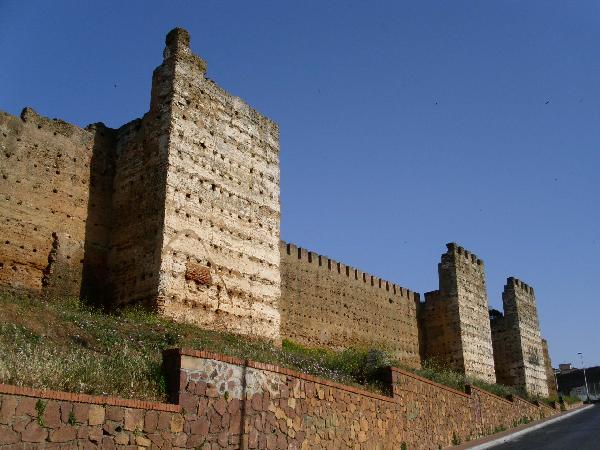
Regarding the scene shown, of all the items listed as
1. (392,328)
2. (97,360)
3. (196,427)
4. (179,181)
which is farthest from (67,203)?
(392,328)

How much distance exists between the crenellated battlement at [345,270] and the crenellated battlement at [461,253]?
7.38 feet

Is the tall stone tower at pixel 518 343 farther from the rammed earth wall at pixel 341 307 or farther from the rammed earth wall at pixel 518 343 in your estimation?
the rammed earth wall at pixel 341 307

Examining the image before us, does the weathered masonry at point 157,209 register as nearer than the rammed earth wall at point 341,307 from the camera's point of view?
Yes

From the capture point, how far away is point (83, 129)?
53.1 feet

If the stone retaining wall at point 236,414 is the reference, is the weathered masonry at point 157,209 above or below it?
above

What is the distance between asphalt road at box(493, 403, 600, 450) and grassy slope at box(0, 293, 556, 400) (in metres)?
3.47

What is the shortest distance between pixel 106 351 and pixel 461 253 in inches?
823

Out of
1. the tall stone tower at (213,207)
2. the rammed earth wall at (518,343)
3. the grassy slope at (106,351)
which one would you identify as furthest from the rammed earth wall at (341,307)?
the rammed earth wall at (518,343)

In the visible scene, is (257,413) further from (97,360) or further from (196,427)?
(97,360)

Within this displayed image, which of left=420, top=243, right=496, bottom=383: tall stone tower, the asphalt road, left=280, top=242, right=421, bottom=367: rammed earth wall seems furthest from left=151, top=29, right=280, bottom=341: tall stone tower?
left=420, top=243, right=496, bottom=383: tall stone tower

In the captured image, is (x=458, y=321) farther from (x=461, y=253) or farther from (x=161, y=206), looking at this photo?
(x=161, y=206)

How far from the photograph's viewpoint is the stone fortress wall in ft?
46.9

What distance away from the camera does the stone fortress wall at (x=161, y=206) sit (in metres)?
14.3

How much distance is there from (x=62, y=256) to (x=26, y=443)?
9.01m
